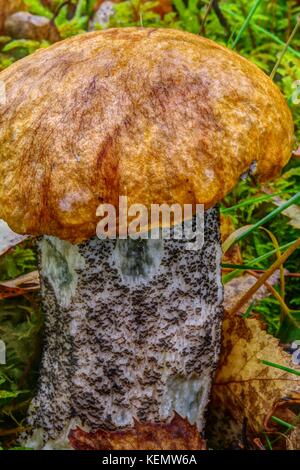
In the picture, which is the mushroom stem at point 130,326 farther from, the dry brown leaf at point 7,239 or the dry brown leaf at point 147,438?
the dry brown leaf at point 7,239

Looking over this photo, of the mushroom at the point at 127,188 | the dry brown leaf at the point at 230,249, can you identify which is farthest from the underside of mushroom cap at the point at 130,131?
the dry brown leaf at the point at 230,249

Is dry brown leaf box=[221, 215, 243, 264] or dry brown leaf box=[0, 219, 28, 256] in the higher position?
dry brown leaf box=[0, 219, 28, 256]

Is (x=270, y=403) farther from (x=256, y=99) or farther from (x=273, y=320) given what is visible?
(x=256, y=99)

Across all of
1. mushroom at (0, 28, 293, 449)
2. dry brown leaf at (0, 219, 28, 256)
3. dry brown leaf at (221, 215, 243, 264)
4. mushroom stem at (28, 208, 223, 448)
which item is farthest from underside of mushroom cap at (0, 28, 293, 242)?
dry brown leaf at (221, 215, 243, 264)

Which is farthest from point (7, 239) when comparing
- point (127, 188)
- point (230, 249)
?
point (230, 249)

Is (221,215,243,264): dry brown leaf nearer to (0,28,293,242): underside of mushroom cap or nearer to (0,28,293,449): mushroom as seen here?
(0,28,293,449): mushroom

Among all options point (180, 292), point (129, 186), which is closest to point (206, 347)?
point (180, 292)
